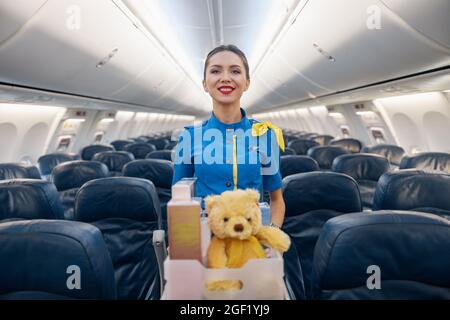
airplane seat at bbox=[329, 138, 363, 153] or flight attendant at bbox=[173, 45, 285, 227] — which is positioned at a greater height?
airplane seat at bbox=[329, 138, 363, 153]

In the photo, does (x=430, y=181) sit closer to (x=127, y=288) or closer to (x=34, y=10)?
(x=127, y=288)

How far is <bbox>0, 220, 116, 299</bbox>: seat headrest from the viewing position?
139 centimetres

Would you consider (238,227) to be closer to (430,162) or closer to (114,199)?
(114,199)

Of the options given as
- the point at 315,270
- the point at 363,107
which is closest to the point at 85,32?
the point at 315,270

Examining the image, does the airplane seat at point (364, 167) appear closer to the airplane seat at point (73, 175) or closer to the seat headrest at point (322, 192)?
the seat headrest at point (322, 192)

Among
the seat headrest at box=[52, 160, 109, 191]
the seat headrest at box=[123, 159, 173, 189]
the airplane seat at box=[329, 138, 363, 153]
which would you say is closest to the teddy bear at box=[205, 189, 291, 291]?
the seat headrest at box=[123, 159, 173, 189]

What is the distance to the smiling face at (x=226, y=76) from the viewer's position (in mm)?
1577

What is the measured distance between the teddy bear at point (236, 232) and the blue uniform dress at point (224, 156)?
606 mm

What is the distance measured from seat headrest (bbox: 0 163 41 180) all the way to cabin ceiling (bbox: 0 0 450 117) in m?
Result: 0.89

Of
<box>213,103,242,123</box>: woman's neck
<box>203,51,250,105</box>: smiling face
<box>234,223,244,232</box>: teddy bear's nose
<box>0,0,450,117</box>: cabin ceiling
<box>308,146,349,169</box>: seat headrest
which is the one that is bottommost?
<box>234,223,244,232</box>: teddy bear's nose

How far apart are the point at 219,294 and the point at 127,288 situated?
1911 millimetres

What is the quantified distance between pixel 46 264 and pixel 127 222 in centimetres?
138

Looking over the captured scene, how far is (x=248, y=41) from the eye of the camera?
552 cm

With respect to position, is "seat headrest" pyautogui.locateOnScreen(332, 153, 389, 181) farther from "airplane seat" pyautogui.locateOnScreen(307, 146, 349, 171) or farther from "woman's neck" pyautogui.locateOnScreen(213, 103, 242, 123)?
"woman's neck" pyautogui.locateOnScreen(213, 103, 242, 123)
